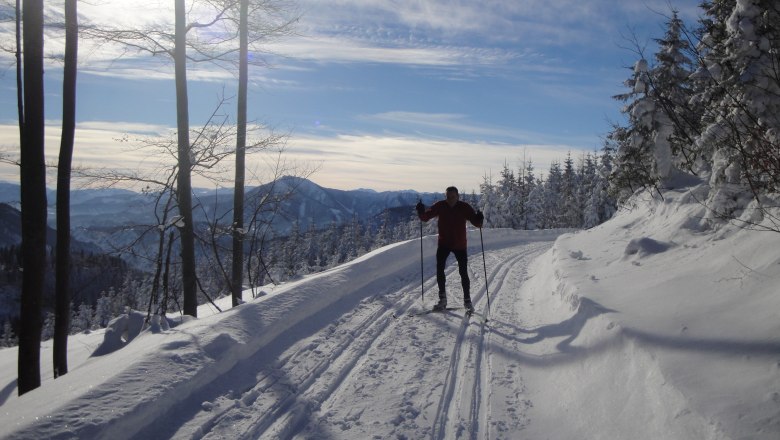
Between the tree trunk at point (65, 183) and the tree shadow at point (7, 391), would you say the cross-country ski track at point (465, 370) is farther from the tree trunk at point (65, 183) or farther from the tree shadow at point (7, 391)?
the tree trunk at point (65, 183)

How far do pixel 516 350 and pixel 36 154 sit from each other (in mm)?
7761

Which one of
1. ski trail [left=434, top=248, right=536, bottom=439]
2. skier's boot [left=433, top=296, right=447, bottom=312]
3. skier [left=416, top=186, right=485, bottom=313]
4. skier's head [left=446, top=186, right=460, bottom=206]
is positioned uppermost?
skier's head [left=446, top=186, right=460, bottom=206]

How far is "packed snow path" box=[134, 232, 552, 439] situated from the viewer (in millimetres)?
3750

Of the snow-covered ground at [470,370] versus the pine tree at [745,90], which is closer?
the snow-covered ground at [470,370]

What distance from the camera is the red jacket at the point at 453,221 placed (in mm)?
7605

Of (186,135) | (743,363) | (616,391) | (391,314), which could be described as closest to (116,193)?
(186,135)

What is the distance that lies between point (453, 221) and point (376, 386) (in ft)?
12.1

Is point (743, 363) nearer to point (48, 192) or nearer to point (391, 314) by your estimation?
point (391, 314)

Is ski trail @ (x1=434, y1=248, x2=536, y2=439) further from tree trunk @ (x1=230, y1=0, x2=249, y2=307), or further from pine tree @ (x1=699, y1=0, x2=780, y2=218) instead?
tree trunk @ (x1=230, y1=0, x2=249, y2=307)

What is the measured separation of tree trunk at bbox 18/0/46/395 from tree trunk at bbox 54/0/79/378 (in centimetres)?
50

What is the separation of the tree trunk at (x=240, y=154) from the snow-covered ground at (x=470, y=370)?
4.10 meters

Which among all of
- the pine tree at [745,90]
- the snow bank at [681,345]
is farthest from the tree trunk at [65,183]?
the pine tree at [745,90]

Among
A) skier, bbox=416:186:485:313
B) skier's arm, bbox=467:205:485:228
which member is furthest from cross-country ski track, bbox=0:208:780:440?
skier's arm, bbox=467:205:485:228

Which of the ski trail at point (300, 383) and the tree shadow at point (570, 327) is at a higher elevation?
the tree shadow at point (570, 327)
